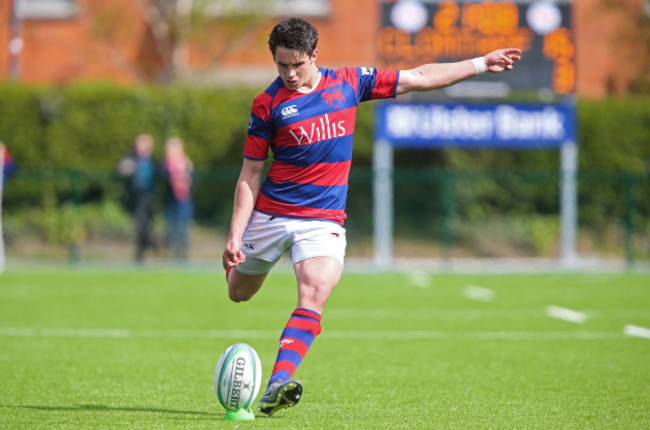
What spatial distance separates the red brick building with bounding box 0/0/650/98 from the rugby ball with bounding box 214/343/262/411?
1992 centimetres

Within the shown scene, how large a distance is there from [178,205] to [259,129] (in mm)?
13798

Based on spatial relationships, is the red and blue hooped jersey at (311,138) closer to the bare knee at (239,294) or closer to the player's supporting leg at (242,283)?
the player's supporting leg at (242,283)

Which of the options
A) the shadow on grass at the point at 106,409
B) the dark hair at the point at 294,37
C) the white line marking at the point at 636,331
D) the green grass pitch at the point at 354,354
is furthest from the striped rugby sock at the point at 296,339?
the white line marking at the point at 636,331

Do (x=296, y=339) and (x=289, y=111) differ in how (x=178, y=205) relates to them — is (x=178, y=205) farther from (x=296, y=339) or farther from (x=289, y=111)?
(x=296, y=339)

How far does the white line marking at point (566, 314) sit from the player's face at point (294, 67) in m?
6.29

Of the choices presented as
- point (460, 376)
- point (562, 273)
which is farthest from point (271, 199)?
point (562, 273)

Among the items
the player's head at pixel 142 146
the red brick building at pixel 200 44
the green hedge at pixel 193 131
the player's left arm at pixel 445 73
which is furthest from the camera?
the red brick building at pixel 200 44

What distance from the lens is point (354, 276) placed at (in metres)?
17.6

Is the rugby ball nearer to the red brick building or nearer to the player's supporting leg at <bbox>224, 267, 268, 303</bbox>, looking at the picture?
the player's supporting leg at <bbox>224, 267, 268, 303</bbox>

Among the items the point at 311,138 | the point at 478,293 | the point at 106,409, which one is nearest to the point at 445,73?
the point at 311,138

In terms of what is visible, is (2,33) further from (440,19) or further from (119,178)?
(440,19)

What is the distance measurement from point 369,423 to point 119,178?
15134mm

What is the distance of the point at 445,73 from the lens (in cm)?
602

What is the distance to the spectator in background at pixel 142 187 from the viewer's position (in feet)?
62.2
